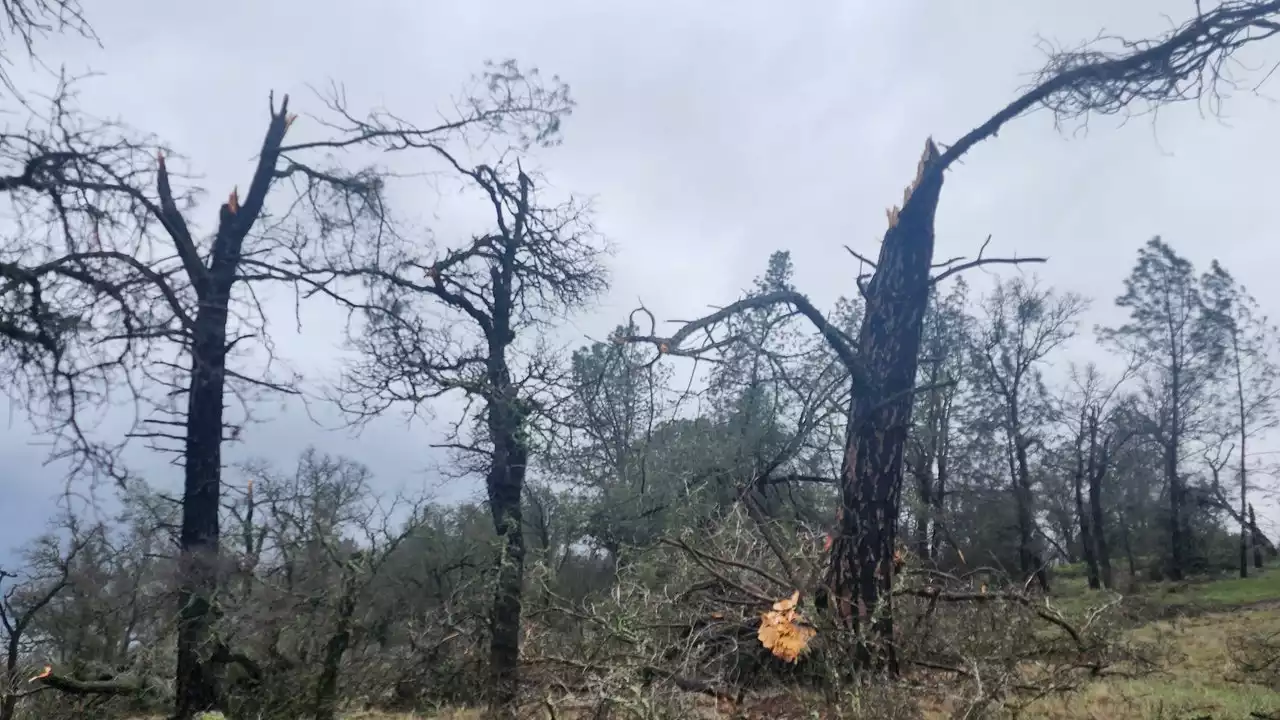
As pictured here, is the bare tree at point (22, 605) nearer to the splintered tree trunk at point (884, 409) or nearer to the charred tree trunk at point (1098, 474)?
the splintered tree trunk at point (884, 409)

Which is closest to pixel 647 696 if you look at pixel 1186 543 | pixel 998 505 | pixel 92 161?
pixel 92 161

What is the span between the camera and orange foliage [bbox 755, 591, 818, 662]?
17.2ft

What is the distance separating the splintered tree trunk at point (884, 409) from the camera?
5680 millimetres

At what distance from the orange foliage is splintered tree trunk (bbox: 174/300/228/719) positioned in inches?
186

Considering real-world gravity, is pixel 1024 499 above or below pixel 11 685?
above

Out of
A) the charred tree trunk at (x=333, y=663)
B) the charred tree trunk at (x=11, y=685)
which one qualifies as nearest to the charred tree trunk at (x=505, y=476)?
the charred tree trunk at (x=333, y=663)

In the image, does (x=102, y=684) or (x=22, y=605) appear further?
(x=22, y=605)

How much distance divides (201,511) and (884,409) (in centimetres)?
615

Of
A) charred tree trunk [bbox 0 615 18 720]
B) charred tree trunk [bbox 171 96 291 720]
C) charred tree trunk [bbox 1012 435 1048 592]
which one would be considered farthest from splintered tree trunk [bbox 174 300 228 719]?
charred tree trunk [bbox 1012 435 1048 592]

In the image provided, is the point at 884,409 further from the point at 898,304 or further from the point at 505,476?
the point at 505,476

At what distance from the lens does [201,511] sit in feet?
28.2

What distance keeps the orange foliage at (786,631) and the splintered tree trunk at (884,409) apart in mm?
323

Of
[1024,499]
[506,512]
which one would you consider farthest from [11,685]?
[1024,499]

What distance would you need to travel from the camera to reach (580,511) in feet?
34.0
